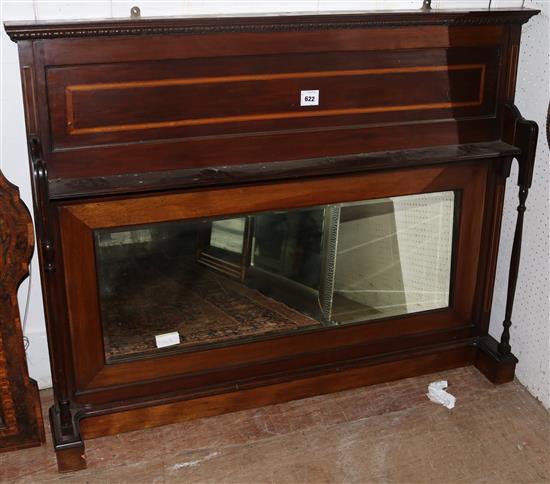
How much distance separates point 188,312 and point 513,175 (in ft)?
4.08

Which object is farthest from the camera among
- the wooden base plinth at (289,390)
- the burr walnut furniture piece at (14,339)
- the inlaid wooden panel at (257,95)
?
the wooden base plinth at (289,390)

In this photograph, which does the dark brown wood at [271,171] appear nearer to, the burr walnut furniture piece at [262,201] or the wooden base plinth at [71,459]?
the burr walnut furniture piece at [262,201]

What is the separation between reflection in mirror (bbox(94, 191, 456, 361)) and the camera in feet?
7.61

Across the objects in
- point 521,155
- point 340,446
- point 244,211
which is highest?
point 521,155

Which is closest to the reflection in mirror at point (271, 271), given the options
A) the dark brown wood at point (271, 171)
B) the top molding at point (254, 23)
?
the dark brown wood at point (271, 171)

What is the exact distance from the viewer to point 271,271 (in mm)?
2502

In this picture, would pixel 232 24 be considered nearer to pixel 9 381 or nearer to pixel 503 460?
pixel 9 381

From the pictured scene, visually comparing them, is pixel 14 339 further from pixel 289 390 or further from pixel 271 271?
pixel 289 390

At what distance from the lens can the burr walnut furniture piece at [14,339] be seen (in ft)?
7.06

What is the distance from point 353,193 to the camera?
2.41 metres

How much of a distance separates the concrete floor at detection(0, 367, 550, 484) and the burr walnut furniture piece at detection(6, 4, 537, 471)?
0.07 metres

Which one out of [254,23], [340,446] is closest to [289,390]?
[340,446]

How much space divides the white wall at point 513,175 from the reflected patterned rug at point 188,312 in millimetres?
364

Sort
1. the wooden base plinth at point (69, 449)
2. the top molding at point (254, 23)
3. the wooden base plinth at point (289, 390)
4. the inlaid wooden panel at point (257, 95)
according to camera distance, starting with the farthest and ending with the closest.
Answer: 1. the wooden base plinth at point (289, 390)
2. the wooden base plinth at point (69, 449)
3. the inlaid wooden panel at point (257, 95)
4. the top molding at point (254, 23)
